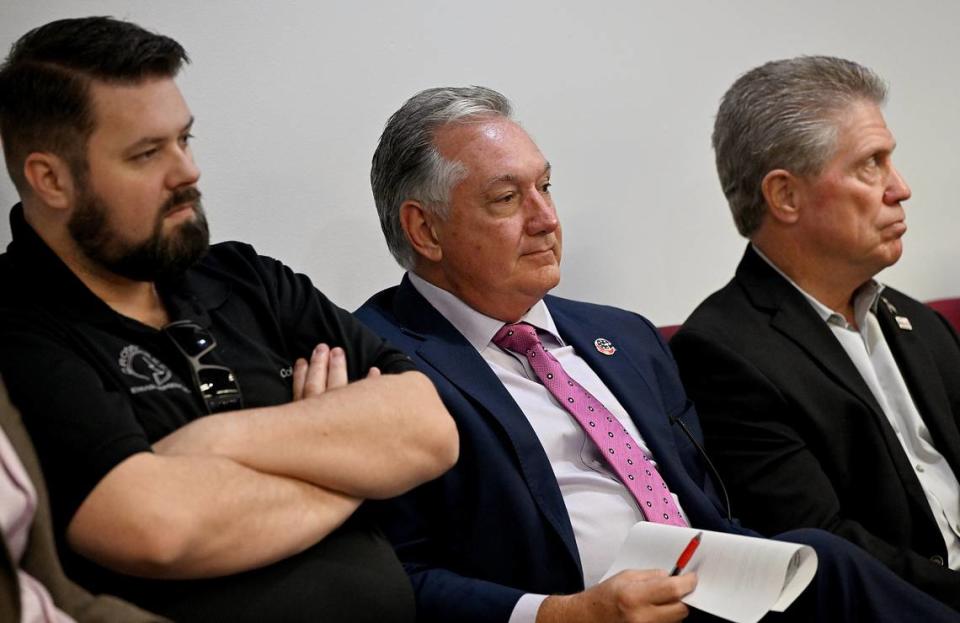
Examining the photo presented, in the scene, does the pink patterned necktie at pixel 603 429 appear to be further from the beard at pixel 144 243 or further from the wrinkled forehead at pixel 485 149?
the beard at pixel 144 243

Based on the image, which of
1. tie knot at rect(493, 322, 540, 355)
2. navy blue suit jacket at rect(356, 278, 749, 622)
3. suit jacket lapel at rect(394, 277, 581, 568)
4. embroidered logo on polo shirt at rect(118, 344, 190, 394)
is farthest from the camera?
tie knot at rect(493, 322, 540, 355)

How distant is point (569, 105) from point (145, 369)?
172 cm

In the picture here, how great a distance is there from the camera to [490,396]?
2.46 metres

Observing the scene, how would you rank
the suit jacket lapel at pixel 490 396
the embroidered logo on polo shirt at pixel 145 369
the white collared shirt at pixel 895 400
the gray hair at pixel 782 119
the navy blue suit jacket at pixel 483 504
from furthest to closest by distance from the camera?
the gray hair at pixel 782 119, the white collared shirt at pixel 895 400, the suit jacket lapel at pixel 490 396, the navy blue suit jacket at pixel 483 504, the embroidered logo on polo shirt at pixel 145 369

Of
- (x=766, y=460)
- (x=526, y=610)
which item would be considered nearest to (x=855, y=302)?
(x=766, y=460)

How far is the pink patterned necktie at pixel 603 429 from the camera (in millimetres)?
2490

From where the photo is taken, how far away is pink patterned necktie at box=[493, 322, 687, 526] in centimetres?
249

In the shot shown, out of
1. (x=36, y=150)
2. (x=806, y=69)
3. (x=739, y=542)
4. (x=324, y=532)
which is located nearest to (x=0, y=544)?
(x=324, y=532)

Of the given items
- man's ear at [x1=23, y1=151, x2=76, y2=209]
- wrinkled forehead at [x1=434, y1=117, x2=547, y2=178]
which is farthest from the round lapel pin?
man's ear at [x1=23, y1=151, x2=76, y2=209]

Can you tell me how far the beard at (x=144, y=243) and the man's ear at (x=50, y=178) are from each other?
0.09ft

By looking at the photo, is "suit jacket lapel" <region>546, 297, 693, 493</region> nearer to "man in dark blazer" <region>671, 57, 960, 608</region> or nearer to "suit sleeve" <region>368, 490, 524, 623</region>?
"man in dark blazer" <region>671, 57, 960, 608</region>

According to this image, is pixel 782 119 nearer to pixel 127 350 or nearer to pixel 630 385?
pixel 630 385

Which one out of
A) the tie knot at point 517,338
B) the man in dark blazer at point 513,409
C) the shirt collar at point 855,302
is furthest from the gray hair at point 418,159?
the shirt collar at point 855,302

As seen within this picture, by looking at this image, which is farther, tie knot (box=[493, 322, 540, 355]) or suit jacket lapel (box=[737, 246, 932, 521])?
suit jacket lapel (box=[737, 246, 932, 521])
